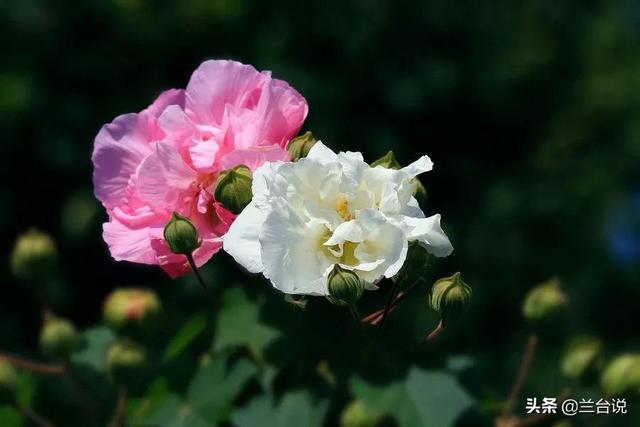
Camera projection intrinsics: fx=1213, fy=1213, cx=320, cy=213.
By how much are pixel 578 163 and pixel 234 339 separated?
12.2ft

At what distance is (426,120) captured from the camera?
4336mm

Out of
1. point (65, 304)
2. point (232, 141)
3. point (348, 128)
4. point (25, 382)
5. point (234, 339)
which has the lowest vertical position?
point (65, 304)

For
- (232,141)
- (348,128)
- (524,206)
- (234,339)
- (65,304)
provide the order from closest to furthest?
1. (232,141)
2. (234,339)
3. (65,304)
4. (348,128)
5. (524,206)

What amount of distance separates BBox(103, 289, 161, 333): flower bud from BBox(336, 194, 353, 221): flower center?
0.54 metres

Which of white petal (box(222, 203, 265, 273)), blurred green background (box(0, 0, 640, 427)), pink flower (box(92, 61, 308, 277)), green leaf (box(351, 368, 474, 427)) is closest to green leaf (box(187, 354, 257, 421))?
green leaf (box(351, 368, 474, 427))

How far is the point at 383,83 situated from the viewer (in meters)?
4.27

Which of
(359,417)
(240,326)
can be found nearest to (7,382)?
(240,326)

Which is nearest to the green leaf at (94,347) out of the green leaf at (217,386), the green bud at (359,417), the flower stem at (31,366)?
the flower stem at (31,366)

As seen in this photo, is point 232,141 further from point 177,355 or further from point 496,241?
point 496,241

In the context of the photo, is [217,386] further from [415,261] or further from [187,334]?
[415,261]

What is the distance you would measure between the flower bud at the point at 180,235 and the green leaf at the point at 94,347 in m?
0.50

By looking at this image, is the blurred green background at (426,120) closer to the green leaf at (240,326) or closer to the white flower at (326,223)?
the green leaf at (240,326)

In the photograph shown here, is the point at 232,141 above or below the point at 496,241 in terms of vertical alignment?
above

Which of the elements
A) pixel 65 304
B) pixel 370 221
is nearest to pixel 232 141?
pixel 370 221
